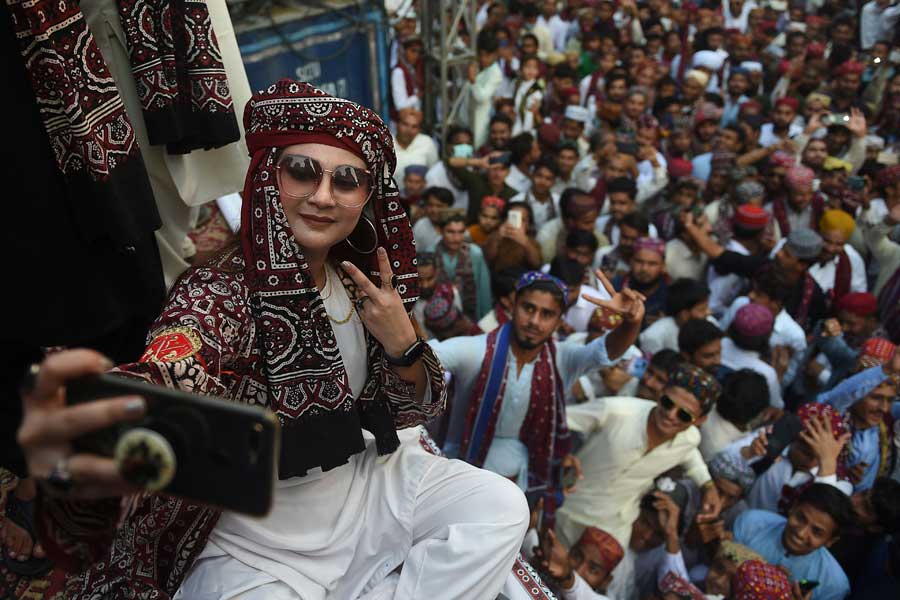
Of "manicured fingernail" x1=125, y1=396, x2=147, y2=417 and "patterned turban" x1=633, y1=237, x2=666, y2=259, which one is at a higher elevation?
"manicured fingernail" x1=125, y1=396, x2=147, y2=417

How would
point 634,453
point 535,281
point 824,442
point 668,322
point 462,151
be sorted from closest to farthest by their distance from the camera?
→ point 535,281, point 634,453, point 824,442, point 668,322, point 462,151

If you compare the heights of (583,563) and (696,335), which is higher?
(696,335)

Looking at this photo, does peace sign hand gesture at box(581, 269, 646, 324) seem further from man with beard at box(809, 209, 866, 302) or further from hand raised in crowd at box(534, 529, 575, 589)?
man with beard at box(809, 209, 866, 302)

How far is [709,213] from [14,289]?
6.16 m

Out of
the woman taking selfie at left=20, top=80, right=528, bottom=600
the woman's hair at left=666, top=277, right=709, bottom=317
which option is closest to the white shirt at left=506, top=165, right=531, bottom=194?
the woman's hair at left=666, top=277, right=709, bottom=317

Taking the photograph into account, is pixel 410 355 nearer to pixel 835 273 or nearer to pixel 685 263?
pixel 685 263

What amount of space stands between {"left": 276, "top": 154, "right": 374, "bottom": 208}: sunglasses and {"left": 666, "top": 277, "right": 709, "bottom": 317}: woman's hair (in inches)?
138

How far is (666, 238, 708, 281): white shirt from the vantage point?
616 cm

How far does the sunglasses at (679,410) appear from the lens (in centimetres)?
370

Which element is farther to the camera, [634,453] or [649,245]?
[649,245]

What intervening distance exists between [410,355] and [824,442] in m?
2.92

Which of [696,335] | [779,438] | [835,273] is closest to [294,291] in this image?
[696,335]

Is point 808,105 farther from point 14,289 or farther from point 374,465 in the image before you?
point 14,289

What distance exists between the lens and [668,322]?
5145mm
